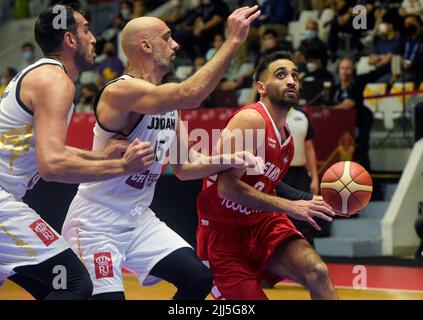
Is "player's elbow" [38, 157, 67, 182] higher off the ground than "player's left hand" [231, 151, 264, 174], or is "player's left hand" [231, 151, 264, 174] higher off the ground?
"player's elbow" [38, 157, 67, 182]

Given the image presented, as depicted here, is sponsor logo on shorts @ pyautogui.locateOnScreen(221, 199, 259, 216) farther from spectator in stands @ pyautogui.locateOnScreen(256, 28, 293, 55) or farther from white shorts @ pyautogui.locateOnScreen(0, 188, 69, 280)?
spectator in stands @ pyautogui.locateOnScreen(256, 28, 293, 55)

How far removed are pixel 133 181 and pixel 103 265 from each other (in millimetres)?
548

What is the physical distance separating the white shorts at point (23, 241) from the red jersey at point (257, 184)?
4.71 ft

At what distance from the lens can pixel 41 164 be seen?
4.98 m

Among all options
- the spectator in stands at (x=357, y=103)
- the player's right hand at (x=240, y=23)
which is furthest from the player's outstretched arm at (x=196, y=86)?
the spectator in stands at (x=357, y=103)

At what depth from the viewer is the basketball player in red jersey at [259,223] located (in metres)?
6.04

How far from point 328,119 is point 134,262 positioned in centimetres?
681

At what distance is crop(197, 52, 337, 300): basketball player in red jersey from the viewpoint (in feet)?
19.8

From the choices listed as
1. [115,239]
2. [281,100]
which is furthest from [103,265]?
[281,100]

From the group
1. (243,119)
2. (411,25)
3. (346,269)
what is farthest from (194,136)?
(243,119)
